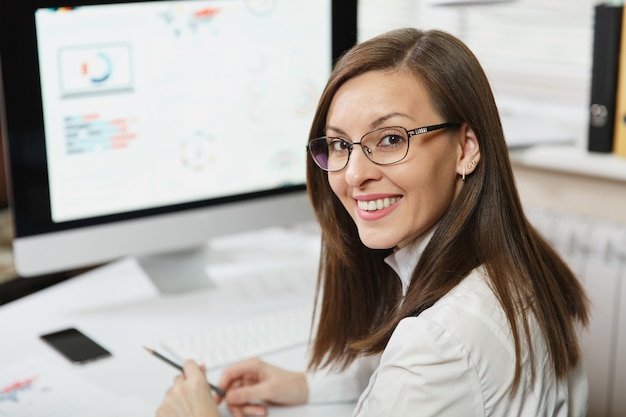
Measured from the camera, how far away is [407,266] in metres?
1.14

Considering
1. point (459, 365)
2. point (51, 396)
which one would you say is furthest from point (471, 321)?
point (51, 396)

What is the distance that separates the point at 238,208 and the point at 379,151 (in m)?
0.56

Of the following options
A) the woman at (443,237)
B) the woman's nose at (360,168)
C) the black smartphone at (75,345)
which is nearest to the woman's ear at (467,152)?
the woman at (443,237)

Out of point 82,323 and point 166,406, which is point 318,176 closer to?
point 166,406

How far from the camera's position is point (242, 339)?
4.45 feet

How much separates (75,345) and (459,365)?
0.70 metres

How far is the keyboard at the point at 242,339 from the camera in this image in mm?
1306

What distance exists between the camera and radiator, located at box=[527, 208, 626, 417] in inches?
66.3

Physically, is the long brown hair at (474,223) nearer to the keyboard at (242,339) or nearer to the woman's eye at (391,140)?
the woman's eye at (391,140)

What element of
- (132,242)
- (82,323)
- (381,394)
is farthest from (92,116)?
(381,394)

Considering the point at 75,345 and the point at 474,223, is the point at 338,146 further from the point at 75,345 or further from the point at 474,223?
the point at 75,345

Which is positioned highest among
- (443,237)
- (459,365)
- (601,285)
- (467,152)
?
(467,152)

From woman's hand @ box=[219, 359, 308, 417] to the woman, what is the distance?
0.22ft

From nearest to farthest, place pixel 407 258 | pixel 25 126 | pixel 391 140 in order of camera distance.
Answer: pixel 391 140, pixel 407 258, pixel 25 126
